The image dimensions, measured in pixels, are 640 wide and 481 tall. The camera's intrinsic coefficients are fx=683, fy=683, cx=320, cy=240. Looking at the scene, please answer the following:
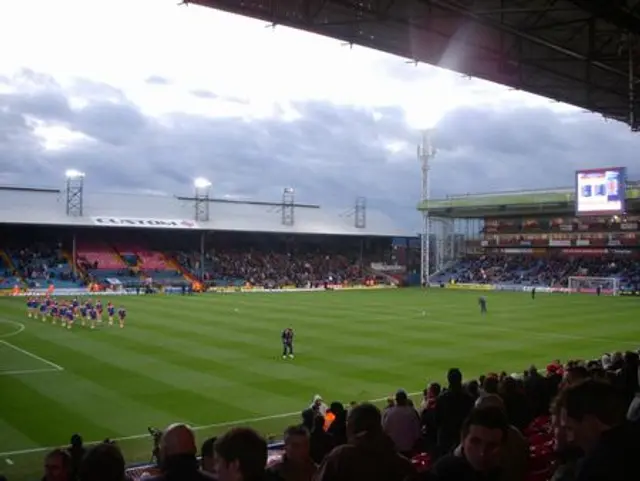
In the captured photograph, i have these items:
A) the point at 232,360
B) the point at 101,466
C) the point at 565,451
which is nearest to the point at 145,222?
the point at 232,360

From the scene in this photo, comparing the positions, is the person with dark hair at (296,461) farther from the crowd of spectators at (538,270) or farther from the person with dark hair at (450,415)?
the crowd of spectators at (538,270)

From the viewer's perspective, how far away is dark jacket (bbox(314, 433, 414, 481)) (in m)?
4.05

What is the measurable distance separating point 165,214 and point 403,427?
70628 mm

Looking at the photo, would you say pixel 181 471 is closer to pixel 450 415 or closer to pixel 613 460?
pixel 613 460

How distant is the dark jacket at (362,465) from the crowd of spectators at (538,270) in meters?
75.1

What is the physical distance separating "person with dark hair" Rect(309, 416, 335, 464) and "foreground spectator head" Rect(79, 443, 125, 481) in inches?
176

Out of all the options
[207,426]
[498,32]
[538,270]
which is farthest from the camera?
[538,270]

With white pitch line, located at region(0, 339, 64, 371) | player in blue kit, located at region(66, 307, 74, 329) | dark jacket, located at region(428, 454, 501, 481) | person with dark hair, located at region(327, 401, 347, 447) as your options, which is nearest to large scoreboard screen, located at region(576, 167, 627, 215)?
player in blue kit, located at region(66, 307, 74, 329)

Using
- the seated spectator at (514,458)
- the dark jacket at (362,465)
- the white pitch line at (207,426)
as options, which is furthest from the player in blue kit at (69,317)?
the dark jacket at (362,465)

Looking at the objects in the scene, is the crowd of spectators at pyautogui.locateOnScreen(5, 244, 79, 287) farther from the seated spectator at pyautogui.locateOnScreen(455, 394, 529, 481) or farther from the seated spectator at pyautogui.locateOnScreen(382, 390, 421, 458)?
the seated spectator at pyautogui.locateOnScreen(455, 394, 529, 481)

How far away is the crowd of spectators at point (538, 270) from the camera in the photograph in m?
77.9

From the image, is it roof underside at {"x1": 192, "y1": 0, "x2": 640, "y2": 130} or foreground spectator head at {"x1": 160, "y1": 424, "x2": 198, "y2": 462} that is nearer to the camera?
foreground spectator head at {"x1": 160, "y1": 424, "x2": 198, "y2": 462}

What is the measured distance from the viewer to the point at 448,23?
13180mm

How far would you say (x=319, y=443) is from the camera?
27.1 feet
